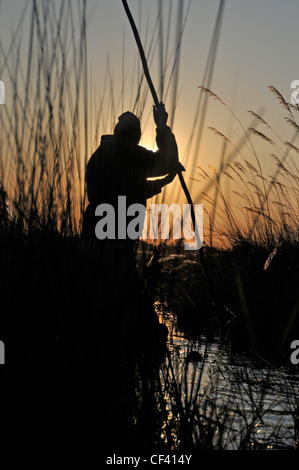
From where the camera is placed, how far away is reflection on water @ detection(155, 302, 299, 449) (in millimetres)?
2443

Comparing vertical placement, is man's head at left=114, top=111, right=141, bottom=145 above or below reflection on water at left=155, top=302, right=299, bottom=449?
above

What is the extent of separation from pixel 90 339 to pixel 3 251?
68 cm

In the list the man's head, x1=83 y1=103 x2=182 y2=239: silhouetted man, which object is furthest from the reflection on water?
the man's head

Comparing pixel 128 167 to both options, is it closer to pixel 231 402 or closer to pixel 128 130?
pixel 231 402

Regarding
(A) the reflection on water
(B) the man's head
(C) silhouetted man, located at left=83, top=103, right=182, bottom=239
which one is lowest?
(A) the reflection on water

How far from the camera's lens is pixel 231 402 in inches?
110

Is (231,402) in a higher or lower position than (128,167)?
lower

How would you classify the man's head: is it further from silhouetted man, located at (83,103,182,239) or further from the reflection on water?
the reflection on water

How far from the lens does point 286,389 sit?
11.0 ft

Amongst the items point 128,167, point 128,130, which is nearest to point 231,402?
point 128,167

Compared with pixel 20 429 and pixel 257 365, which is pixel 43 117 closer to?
pixel 20 429
